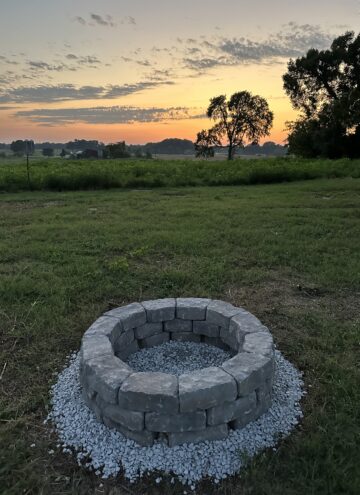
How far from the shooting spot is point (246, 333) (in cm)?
295

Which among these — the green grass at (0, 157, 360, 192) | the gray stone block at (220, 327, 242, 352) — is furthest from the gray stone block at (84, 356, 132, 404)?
the green grass at (0, 157, 360, 192)

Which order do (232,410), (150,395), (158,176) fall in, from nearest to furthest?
(150,395), (232,410), (158,176)

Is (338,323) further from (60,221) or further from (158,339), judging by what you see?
(60,221)

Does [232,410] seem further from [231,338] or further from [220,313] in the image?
[220,313]

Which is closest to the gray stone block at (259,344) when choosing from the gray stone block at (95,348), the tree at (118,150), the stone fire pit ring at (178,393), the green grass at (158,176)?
the stone fire pit ring at (178,393)

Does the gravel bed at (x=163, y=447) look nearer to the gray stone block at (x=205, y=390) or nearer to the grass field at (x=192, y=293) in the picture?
the grass field at (x=192, y=293)

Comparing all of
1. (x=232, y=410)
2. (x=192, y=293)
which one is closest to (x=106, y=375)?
(x=232, y=410)

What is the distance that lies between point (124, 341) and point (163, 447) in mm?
1077

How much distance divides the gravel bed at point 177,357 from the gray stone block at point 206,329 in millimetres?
112

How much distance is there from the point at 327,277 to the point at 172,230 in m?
3.15

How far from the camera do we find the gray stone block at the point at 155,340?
11.1 feet

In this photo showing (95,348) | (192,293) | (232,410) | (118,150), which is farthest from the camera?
(118,150)

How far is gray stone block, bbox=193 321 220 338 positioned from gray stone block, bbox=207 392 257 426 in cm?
93

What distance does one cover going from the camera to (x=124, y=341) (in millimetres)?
3211
